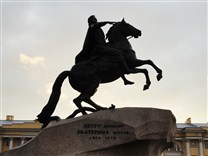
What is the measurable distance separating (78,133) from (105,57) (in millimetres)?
2005

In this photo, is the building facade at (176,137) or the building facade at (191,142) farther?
the building facade at (191,142)

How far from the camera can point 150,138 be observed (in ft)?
22.6

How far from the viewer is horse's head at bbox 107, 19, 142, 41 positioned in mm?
8398

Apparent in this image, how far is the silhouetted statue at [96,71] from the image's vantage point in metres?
7.83

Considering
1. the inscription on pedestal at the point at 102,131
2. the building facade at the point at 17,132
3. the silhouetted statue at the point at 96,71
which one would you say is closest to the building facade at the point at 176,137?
the building facade at the point at 17,132

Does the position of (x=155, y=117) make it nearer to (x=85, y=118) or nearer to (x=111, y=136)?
(x=111, y=136)

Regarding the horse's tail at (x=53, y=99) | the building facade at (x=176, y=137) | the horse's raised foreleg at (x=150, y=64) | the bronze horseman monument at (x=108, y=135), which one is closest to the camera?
the bronze horseman monument at (x=108, y=135)

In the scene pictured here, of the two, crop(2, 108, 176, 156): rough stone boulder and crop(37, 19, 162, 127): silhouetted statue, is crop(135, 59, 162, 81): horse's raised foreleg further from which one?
crop(2, 108, 176, 156): rough stone boulder

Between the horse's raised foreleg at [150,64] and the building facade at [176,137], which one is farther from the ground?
the building facade at [176,137]

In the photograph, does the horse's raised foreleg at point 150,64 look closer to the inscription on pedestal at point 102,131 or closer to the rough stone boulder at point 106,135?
the rough stone boulder at point 106,135

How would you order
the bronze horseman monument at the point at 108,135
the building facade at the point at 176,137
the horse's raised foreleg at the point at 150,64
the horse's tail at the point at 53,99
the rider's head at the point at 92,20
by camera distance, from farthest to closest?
1. the building facade at the point at 176,137
2. the rider's head at the point at 92,20
3. the horse's tail at the point at 53,99
4. the horse's raised foreleg at the point at 150,64
5. the bronze horseman monument at the point at 108,135

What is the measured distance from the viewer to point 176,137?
52.4 meters

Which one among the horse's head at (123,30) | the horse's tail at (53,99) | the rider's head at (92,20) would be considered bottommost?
the horse's tail at (53,99)

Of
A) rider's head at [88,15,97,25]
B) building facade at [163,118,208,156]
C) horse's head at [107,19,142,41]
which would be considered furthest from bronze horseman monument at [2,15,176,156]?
building facade at [163,118,208,156]
